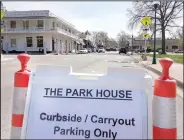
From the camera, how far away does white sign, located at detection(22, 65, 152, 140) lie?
280cm

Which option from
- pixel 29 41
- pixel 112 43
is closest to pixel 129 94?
pixel 29 41

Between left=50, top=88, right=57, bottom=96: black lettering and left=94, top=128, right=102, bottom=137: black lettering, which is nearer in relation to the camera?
left=94, top=128, right=102, bottom=137: black lettering

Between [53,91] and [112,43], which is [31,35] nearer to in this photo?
[53,91]

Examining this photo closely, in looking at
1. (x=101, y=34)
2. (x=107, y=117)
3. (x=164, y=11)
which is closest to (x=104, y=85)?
(x=107, y=117)

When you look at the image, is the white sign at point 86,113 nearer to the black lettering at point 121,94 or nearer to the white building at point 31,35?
the black lettering at point 121,94

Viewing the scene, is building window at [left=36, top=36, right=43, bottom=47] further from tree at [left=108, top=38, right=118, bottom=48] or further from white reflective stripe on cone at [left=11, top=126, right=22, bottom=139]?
tree at [left=108, top=38, right=118, bottom=48]

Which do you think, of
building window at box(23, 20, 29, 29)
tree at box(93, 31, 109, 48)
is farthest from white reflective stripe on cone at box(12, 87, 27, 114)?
tree at box(93, 31, 109, 48)

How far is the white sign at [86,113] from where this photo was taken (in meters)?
Result: 2.80

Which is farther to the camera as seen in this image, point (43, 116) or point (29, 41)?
point (29, 41)

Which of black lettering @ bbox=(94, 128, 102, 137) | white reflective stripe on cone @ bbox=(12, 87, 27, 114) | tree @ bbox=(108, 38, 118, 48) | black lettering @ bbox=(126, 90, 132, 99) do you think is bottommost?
black lettering @ bbox=(94, 128, 102, 137)

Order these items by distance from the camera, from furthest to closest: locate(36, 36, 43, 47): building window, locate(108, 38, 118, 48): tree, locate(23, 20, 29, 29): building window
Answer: locate(108, 38, 118, 48): tree < locate(36, 36, 43, 47): building window < locate(23, 20, 29, 29): building window

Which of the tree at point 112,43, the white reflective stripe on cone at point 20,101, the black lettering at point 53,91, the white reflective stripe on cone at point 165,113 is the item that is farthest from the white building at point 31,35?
the tree at point 112,43

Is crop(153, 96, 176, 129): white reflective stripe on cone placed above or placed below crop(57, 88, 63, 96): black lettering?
below

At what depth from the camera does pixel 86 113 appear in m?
2.85
